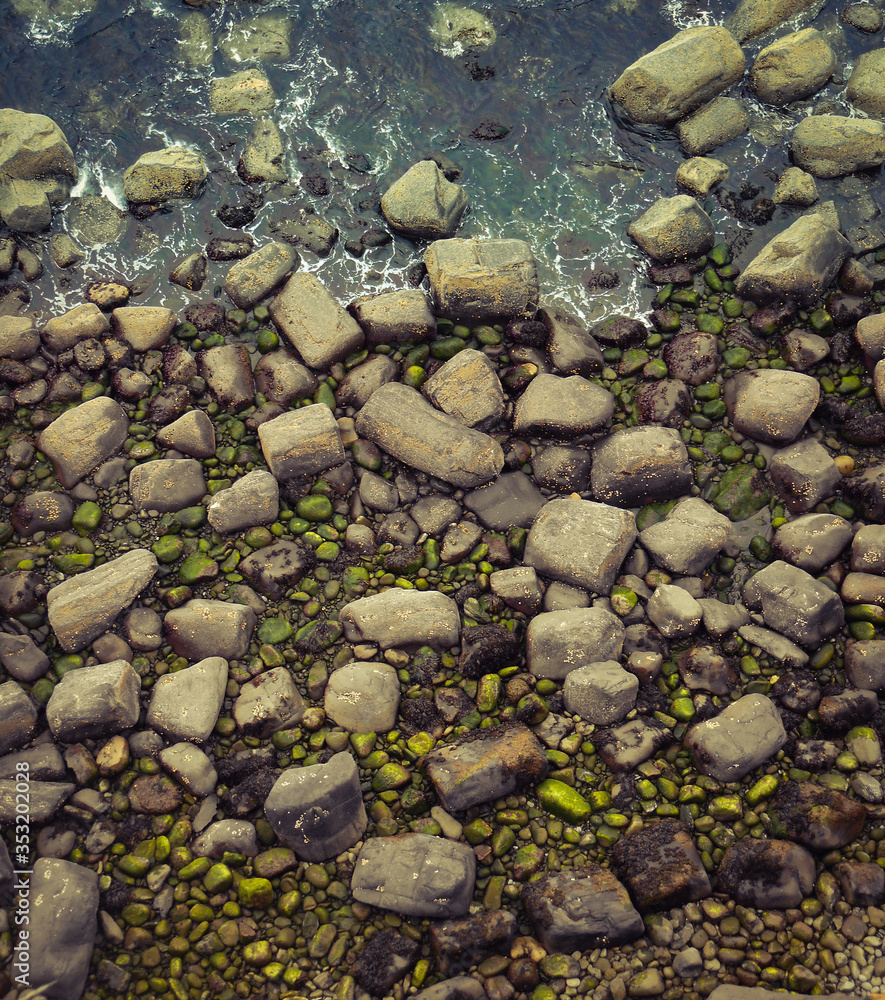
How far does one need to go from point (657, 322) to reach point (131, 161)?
7.47 m

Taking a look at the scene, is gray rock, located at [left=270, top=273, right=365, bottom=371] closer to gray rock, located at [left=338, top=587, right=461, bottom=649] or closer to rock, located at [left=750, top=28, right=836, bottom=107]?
gray rock, located at [left=338, top=587, right=461, bottom=649]

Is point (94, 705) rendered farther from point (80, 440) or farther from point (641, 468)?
point (641, 468)

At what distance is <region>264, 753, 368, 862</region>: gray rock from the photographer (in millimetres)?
5785

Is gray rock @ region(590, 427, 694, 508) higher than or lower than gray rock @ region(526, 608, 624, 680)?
higher

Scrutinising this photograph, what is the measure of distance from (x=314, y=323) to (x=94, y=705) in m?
4.61

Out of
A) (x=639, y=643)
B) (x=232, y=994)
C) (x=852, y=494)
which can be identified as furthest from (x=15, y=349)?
(x=852, y=494)

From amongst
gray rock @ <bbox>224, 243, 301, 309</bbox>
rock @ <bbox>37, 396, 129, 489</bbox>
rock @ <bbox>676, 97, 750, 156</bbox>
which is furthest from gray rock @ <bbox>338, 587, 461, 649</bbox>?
rock @ <bbox>676, 97, 750, 156</bbox>

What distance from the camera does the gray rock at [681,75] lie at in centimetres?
960

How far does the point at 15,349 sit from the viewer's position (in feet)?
27.2

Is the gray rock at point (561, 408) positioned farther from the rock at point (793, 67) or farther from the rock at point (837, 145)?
the rock at point (793, 67)

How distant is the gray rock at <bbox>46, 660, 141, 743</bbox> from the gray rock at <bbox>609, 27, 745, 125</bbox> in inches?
380

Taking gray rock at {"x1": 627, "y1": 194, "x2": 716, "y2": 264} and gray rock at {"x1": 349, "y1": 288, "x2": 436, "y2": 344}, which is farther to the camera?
gray rock at {"x1": 627, "y1": 194, "x2": 716, "y2": 264}

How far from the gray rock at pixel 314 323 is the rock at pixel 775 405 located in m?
4.38

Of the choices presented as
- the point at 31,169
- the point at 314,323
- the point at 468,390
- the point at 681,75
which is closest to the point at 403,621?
the point at 468,390
